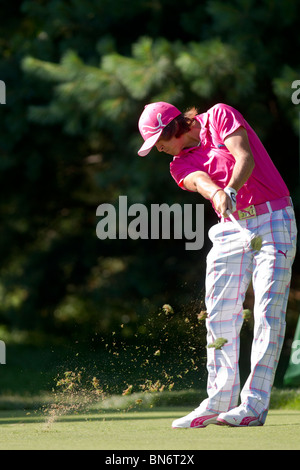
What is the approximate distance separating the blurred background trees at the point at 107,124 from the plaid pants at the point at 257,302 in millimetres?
1275

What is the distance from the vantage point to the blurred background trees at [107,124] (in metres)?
8.67

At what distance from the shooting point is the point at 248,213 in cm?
405

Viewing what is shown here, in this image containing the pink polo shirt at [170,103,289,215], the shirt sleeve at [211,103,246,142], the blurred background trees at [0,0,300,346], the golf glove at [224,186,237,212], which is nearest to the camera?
the golf glove at [224,186,237,212]

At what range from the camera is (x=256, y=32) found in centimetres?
879

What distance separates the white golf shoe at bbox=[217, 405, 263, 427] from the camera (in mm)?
3941

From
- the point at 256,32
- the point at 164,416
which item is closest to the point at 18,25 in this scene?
the point at 256,32

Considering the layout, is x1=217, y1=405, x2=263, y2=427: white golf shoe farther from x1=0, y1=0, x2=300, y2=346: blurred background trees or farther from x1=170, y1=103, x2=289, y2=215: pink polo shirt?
x1=0, y1=0, x2=300, y2=346: blurred background trees

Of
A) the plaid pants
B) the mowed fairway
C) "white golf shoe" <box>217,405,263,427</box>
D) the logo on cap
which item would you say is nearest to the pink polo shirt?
the plaid pants

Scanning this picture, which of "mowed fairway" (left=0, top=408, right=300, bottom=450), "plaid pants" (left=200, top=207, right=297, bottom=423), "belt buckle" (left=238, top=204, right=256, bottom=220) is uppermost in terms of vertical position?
"belt buckle" (left=238, top=204, right=256, bottom=220)

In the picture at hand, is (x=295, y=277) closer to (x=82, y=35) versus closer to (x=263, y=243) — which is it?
(x=82, y=35)

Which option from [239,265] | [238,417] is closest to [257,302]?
[239,265]

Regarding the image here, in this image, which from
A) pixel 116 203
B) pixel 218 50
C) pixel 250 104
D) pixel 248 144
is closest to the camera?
pixel 248 144

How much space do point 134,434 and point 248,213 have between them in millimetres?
1160

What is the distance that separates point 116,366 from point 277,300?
1880 mm
